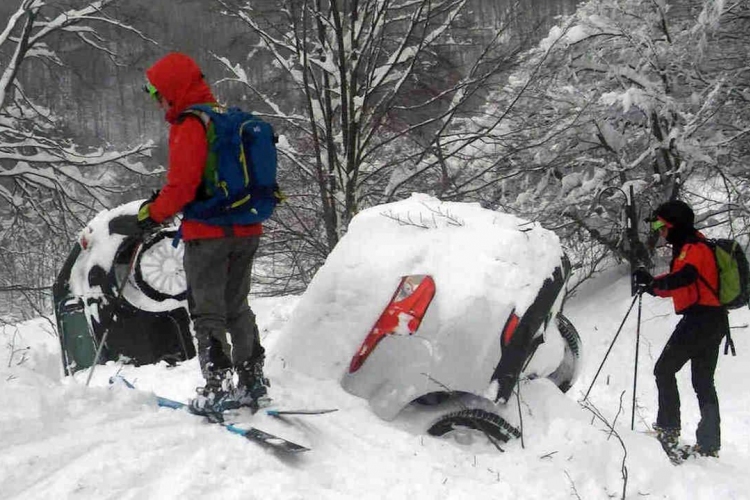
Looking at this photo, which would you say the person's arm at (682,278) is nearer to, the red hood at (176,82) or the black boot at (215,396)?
the black boot at (215,396)

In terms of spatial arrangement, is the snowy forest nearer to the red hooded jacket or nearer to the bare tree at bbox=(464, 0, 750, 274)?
the bare tree at bbox=(464, 0, 750, 274)

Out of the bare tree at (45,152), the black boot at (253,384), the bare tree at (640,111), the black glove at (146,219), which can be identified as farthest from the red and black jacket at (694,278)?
the bare tree at (45,152)

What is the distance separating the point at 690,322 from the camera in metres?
4.45

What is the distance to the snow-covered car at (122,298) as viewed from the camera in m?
4.55

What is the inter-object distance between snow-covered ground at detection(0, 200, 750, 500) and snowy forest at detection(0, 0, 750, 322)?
3.34m

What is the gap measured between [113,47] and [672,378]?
40.8ft

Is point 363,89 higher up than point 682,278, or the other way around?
point 363,89

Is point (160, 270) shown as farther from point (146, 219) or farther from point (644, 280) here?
point (644, 280)

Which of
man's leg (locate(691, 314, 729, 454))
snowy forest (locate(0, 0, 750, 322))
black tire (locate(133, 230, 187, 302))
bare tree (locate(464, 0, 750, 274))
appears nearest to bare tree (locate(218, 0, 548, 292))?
snowy forest (locate(0, 0, 750, 322))

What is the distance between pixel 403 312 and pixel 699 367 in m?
2.44

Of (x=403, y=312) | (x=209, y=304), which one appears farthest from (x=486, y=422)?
(x=209, y=304)

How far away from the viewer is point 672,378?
4.53m

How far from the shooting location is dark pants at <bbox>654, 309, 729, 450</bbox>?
439 cm

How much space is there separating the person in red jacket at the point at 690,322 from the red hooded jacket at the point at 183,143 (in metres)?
2.88
